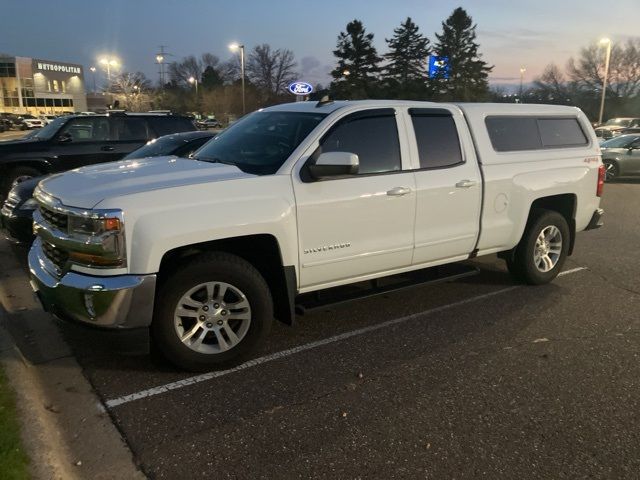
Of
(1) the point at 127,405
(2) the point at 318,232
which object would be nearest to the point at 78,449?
(1) the point at 127,405

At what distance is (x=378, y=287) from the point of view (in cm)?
476

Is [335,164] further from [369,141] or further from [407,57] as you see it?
[407,57]

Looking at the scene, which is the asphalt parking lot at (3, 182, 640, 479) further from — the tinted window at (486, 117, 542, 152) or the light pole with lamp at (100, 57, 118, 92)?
the light pole with lamp at (100, 57, 118, 92)

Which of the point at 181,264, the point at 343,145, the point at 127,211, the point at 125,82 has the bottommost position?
the point at 181,264

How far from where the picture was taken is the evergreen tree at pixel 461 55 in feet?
227

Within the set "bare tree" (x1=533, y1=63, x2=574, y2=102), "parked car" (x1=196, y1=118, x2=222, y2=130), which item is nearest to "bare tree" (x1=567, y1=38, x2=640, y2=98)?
"bare tree" (x1=533, y1=63, x2=574, y2=102)

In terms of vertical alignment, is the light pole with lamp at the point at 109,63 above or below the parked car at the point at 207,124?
above

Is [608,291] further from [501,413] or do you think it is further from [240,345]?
[240,345]

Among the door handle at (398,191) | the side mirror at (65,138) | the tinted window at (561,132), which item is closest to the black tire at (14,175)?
the side mirror at (65,138)

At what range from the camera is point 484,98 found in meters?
71.0

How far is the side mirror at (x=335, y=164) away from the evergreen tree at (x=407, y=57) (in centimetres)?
6555

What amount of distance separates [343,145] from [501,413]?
89.7 inches

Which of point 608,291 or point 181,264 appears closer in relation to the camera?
point 181,264

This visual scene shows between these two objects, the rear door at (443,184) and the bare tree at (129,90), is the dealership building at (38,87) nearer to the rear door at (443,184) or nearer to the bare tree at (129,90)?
the bare tree at (129,90)
